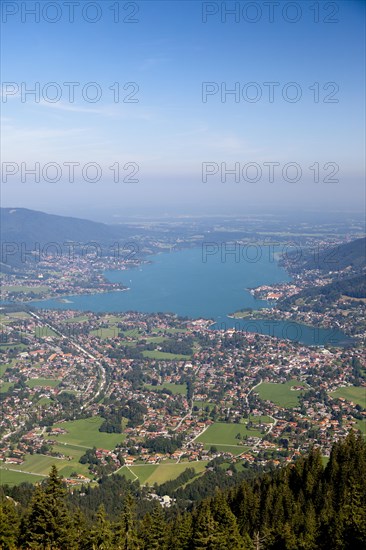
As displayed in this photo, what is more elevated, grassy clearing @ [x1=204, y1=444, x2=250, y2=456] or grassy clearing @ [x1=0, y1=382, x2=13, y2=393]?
grassy clearing @ [x1=0, y1=382, x2=13, y2=393]

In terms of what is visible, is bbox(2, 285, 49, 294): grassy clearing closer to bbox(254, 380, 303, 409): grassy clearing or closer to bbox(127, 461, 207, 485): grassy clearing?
bbox(254, 380, 303, 409): grassy clearing

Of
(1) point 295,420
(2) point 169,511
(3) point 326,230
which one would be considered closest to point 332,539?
(2) point 169,511

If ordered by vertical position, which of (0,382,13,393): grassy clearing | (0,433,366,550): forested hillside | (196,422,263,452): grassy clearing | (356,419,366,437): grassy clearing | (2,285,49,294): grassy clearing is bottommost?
A: (196,422,263,452): grassy clearing

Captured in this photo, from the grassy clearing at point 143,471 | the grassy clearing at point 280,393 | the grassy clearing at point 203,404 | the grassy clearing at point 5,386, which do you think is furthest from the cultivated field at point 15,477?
the grassy clearing at point 280,393

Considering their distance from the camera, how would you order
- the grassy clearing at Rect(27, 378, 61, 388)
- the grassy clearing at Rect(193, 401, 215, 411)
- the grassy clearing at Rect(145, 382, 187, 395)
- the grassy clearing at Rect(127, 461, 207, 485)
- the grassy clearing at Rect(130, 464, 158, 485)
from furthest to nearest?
1. the grassy clearing at Rect(27, 378, 61, 388)
2. the grassy clearing at Rect(145, 382, 187, 395)
3. the grassy clearing at Rect(193, 401, 215, 411)
4. the grassy clearing at Rect(130, 464, 158, 485)
5. the grassy clearing at Rect(127, 461, 207, 485)

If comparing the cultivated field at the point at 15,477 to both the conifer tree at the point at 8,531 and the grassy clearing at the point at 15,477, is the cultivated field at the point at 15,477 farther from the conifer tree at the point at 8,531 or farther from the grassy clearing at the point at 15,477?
the conifer tree at the point at 8,531

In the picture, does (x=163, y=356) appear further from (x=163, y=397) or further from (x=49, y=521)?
(x=49, y=521)

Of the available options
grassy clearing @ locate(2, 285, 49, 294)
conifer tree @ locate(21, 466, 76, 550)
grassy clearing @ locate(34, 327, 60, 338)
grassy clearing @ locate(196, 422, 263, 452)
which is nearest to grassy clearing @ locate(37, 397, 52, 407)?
grassy clearing @ locate(196, 422, 263, 452)

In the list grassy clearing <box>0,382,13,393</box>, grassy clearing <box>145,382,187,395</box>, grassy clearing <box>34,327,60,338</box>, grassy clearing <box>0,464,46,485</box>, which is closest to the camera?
grassy clearing <box>0,464,46,485</box>
